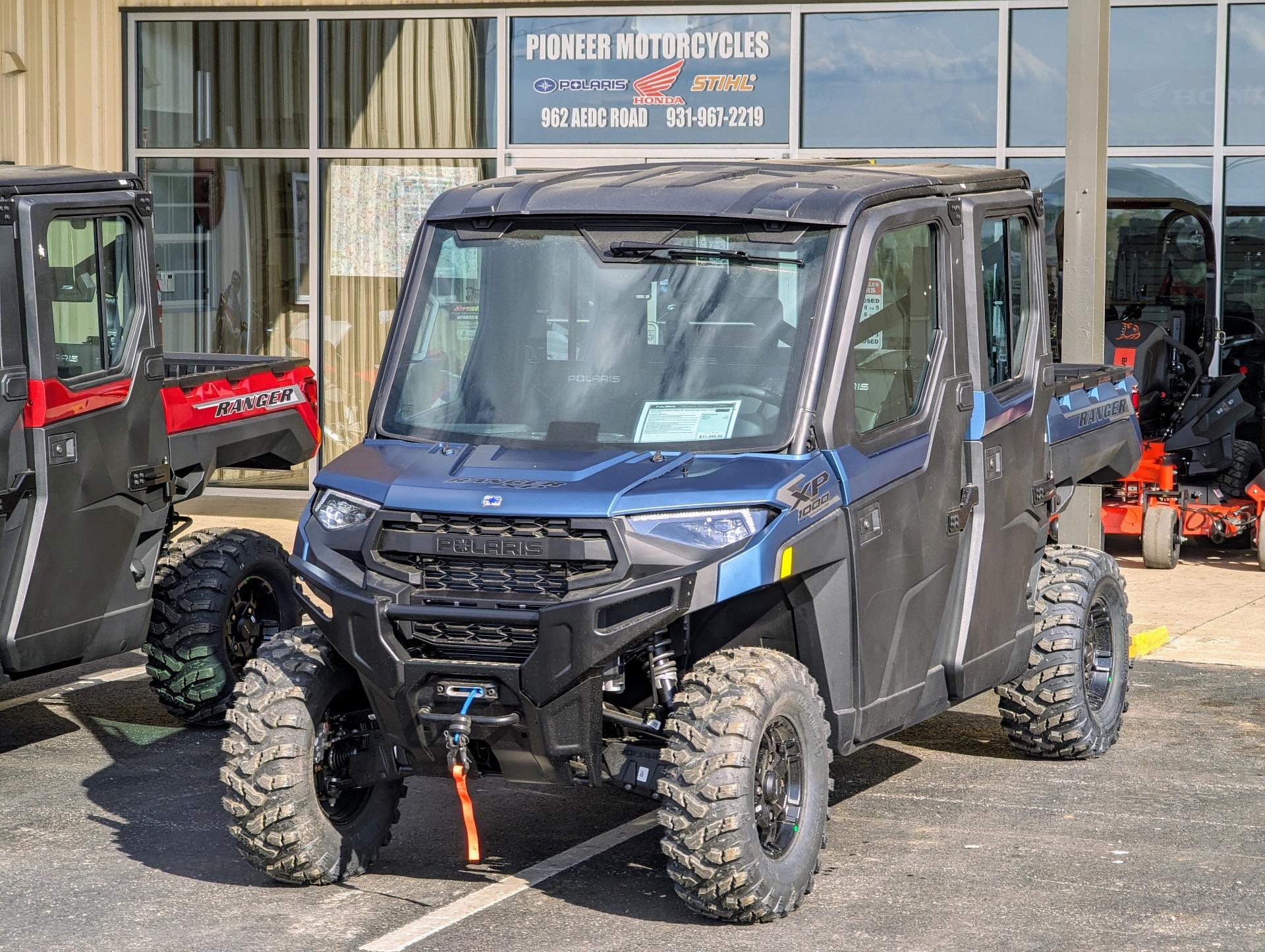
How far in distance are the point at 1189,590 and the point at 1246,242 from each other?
12.6 feet

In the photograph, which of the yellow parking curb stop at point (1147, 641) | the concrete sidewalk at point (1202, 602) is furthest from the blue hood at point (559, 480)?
the concrete sidewalk at point (1202, 602)

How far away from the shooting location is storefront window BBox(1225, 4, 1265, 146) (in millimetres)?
13859

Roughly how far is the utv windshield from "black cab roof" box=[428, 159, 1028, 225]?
Result: 2.7 inches

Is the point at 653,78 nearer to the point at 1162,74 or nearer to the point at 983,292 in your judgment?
the point at 1162,74

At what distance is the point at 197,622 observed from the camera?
7805mm

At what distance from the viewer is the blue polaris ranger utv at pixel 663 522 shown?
202 inches

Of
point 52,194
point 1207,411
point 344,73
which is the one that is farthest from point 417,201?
point 52,194

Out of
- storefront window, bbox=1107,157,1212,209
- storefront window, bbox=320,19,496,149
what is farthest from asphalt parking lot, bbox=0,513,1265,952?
storefront window, bbox=320,19,496,149

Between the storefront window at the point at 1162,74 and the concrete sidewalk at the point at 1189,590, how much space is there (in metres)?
3.26

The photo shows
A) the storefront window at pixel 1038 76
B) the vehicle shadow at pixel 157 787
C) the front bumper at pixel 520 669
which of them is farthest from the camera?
the storefront window at pixel 1038 76

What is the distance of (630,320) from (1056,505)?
7.98 feet

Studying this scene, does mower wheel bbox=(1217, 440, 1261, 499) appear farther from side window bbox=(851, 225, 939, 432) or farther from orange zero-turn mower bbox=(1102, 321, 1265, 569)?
side window bbox=(851, 225, 939, 432)

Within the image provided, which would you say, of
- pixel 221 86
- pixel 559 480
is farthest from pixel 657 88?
pixel 559 480

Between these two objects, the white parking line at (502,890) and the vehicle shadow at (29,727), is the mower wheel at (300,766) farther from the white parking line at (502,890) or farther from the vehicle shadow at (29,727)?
the vehicle shadow at (29,727)
